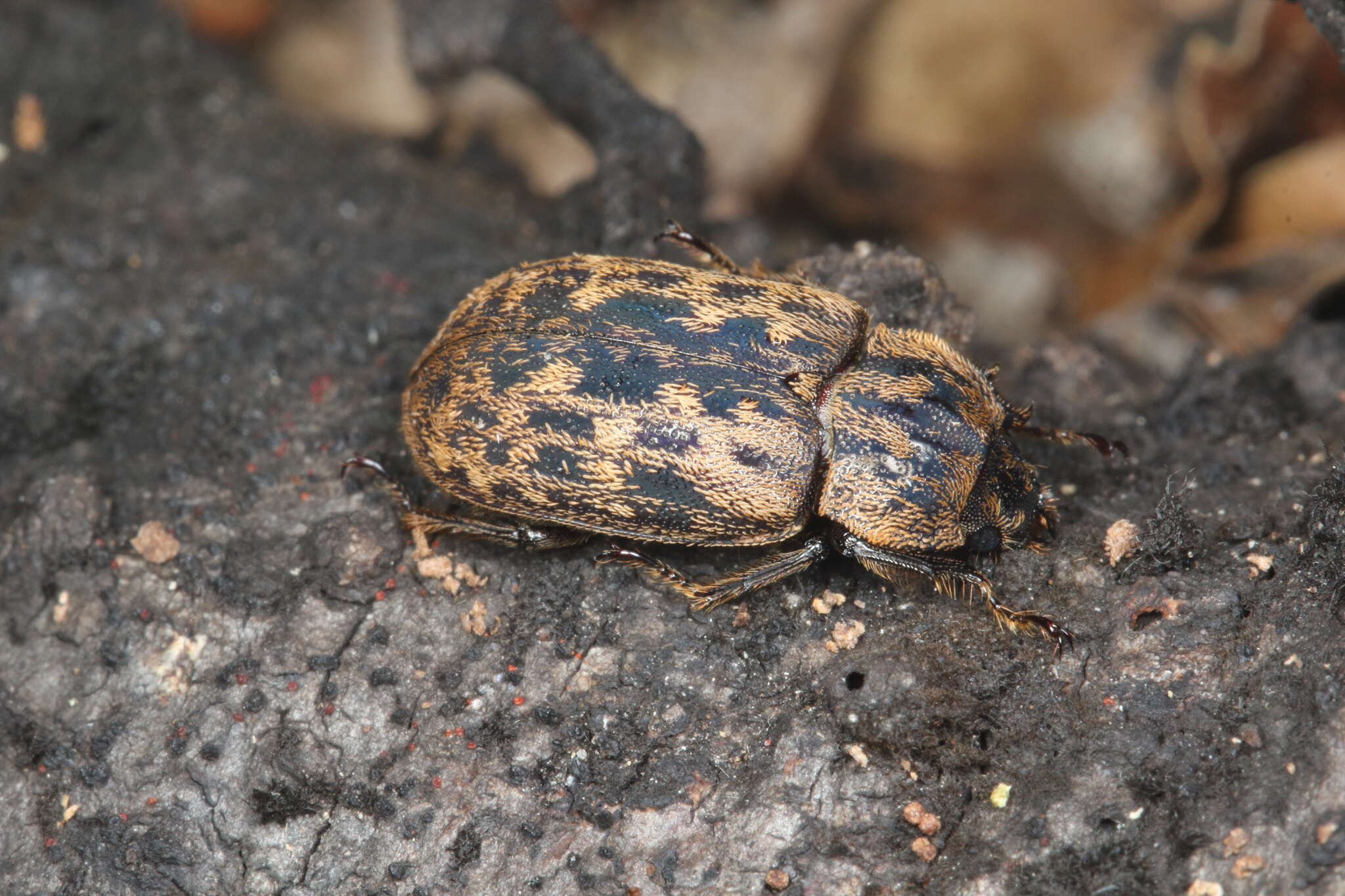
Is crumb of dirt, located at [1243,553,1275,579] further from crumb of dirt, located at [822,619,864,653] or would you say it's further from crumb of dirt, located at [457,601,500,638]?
crumb of dirt, located at [457,601,500,638]

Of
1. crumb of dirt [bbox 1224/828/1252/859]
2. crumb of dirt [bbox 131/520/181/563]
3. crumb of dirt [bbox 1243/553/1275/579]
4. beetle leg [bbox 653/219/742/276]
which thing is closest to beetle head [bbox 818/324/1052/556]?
crumb of dirt [bbox 1243/553/1275/579]

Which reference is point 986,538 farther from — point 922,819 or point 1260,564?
point 922,819

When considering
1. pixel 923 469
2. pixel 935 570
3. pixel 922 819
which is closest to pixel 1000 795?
pixel 922 819

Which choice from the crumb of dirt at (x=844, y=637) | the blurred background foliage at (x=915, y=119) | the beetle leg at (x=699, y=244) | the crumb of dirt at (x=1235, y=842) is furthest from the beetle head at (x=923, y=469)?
the blurred background foliage at (x=915, y=119)

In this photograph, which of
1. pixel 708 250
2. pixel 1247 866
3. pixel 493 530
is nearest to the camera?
pixel 1247 866

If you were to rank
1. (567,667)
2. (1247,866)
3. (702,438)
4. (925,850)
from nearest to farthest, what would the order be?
(1247,866) < (925,850) < (567,667) < (702,438)

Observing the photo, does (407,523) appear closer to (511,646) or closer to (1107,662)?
(511,646)
